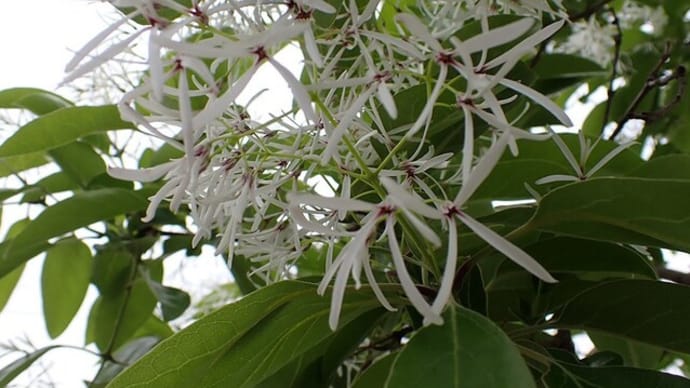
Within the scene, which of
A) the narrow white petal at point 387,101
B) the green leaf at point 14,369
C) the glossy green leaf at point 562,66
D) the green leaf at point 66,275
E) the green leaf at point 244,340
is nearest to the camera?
the narrow white petal at point 387,101

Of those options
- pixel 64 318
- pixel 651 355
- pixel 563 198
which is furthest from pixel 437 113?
pixel 64 318

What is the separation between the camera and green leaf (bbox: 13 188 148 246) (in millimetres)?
614

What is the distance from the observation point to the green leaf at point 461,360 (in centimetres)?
29

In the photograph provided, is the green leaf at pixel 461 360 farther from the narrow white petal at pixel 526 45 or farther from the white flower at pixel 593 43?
the white flower at pixel 593 43

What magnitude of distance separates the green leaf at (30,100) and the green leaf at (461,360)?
0.48 meters

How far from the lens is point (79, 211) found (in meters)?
0.63

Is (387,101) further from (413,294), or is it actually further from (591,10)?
(591,10)

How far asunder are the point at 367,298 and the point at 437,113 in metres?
0.10

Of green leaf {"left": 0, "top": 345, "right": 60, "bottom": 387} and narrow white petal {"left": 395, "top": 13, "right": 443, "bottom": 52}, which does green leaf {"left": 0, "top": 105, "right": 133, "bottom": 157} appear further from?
narrow white petal {"left": 395, "top": 13, "right": 443, "bottom": 52}

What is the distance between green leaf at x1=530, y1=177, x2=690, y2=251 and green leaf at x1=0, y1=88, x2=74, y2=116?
1.53 ft

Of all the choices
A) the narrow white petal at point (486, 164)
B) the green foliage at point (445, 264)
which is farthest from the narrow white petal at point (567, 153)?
the narrow white petal at point (486, 164)

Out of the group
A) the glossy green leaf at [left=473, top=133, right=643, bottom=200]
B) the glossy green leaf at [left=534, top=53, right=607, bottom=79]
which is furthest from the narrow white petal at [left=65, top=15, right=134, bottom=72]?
the glossy green leaf at [left=534, top=53, right=607, bottom=79]

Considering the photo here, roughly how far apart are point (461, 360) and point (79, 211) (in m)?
0.41

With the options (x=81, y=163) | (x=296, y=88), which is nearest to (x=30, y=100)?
(x=81, y=163)
